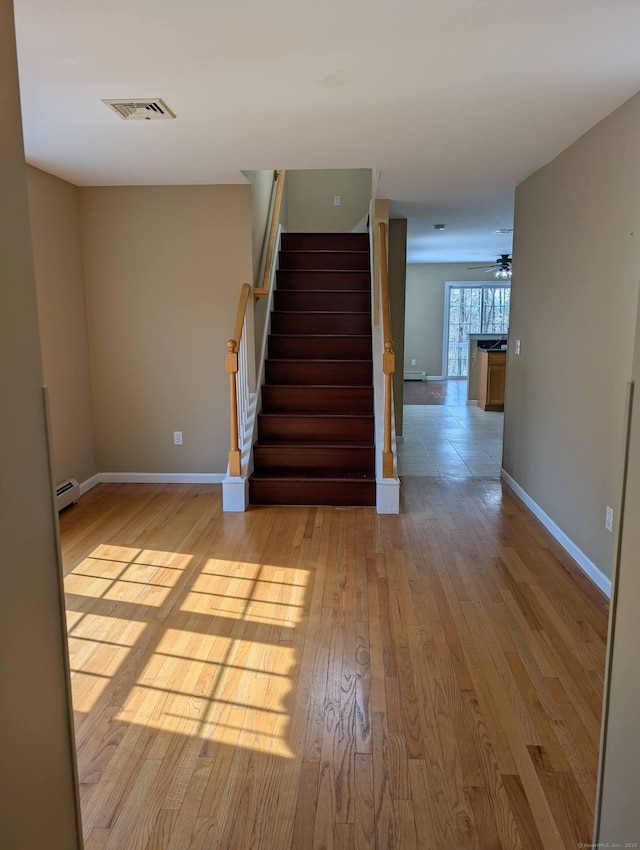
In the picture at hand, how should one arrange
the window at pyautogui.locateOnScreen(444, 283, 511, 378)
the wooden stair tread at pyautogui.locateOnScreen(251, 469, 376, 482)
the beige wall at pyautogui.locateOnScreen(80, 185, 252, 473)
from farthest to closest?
the window at pyautogui.locateOnScreen(444, 283, 511, 378), the beige wall at pyautogui.locateOnScreen(80, 185, 252, 473), the wooden stair tread at pyautogui.locateOnScreen(251, 469, 376, 482)

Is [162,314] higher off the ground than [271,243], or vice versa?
[271,243]

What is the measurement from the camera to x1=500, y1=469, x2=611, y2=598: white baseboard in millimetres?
3127

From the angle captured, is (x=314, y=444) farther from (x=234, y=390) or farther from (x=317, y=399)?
(x=234, y=390)

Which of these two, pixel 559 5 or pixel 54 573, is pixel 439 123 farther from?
pixel 54 573

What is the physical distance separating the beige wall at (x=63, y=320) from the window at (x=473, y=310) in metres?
8.49

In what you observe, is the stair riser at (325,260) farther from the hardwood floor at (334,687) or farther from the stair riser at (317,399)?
the hardwood floor at (334,687)

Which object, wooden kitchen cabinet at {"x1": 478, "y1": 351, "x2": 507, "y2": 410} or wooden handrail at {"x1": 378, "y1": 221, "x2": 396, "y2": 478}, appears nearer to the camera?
wooden handrail at {"x1": 378, "y1": 221, "x2": 396, "y2": 478}

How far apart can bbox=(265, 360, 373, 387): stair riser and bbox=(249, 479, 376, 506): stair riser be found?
1.09 metres

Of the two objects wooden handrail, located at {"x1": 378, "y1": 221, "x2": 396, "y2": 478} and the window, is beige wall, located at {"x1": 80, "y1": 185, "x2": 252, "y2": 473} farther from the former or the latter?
the window

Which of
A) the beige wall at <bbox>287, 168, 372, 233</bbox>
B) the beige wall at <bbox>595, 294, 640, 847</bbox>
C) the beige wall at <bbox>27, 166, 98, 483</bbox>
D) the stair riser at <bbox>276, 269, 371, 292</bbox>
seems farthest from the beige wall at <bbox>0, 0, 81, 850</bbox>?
the beige wall at <bbox>287, 168, 372, 233</bbox>

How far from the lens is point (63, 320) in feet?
15.1

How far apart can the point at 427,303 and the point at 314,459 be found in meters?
8.01

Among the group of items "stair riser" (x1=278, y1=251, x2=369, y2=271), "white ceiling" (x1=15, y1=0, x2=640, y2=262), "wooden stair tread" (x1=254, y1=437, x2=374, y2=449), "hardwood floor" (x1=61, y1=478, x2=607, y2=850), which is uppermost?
"white ceiling" (x1=15, y1=0, x2=640, y2=262)

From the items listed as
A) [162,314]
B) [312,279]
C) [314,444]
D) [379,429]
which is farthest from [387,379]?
[312,279]
